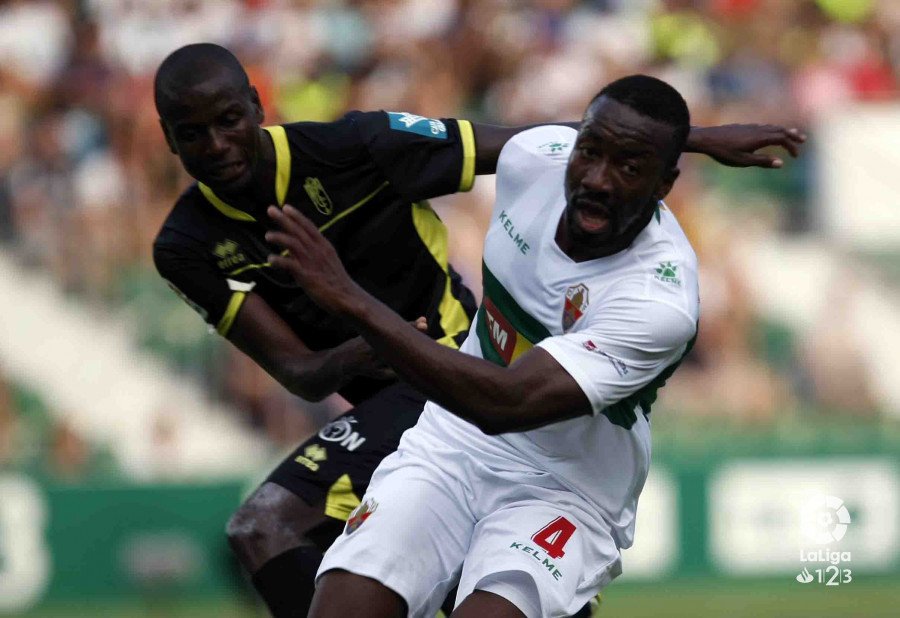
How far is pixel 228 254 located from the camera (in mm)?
5793

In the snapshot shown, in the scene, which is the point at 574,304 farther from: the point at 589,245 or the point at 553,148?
the point at 553,148

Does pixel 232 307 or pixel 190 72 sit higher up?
pixel 190 72

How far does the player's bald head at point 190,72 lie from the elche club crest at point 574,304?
→ 1.38 m

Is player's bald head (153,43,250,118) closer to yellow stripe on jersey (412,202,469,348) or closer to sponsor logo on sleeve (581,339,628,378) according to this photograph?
yellow stripe on jersey (412,202,469,348)

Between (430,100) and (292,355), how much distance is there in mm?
7460

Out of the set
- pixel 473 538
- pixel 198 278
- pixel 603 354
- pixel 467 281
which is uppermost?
pixel 603 354

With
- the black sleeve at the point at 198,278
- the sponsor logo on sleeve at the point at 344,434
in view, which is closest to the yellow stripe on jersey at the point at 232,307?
the black sleeve at the point at 198,278

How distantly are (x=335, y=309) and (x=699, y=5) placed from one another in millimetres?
10833

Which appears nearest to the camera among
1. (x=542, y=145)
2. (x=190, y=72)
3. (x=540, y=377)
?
(x=540, y=377)

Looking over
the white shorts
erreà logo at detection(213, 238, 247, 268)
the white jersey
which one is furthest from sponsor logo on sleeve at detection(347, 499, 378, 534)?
erreà logo at detection(213, 238, 247, 268)

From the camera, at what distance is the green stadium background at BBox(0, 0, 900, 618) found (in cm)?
1147

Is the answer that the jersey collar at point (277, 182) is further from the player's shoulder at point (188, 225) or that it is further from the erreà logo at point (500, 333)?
the erreà logo at point (500, 333)

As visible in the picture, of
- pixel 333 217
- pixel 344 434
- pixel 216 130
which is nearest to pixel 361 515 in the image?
pixel 344 434

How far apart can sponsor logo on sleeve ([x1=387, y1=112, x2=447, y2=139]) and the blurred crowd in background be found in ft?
19.0
